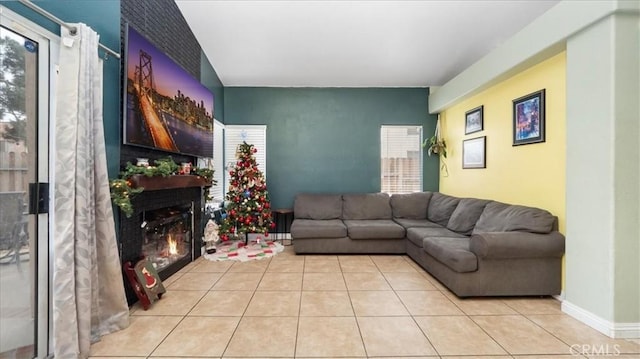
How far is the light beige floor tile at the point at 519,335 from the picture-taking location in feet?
6.53

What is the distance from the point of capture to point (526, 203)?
322 cm

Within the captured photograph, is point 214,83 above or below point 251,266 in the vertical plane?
above

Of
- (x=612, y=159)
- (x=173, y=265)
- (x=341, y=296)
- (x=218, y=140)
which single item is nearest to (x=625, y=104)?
(x=612, y=159)

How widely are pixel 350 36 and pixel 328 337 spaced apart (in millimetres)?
3708

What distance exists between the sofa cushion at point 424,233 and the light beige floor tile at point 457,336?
1325 millimetres

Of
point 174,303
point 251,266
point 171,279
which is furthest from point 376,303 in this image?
point 171,279

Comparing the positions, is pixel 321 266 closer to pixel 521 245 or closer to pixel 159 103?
pixel 521 245

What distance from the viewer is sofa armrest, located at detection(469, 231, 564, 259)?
2.68 metres

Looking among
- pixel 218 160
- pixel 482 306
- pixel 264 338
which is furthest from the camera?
pixel 218 160

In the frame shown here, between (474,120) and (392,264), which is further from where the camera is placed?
(474,120)

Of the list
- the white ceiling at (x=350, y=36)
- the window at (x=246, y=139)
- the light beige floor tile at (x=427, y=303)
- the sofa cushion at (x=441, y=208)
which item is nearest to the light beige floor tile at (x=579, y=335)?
the light beige floor tile at (x=427, y=303)

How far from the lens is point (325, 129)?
5.48m

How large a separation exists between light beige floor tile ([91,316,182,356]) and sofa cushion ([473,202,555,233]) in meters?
3.37

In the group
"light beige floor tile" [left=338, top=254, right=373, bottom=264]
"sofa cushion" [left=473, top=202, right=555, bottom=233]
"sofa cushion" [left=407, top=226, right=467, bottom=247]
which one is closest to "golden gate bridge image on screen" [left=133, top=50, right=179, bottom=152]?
"light beige floor tile" [left=338, top=254, right=373, bottom=264]
